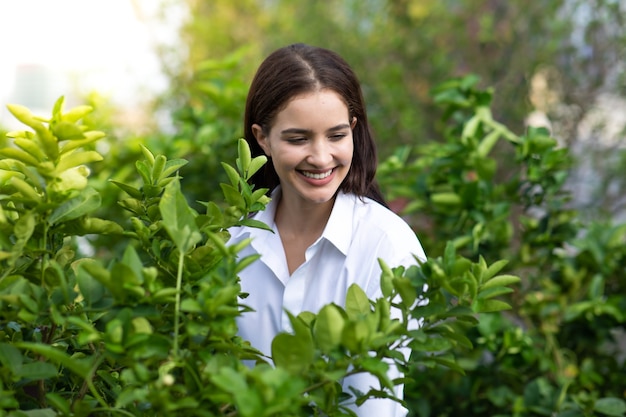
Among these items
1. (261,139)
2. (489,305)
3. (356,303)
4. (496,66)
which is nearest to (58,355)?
(356,303)

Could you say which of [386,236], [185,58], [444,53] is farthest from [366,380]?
[185,58]

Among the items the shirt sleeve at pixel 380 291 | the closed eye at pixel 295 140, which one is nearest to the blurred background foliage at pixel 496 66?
the closed eye at pixel 295 140

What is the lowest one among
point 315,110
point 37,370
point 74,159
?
point 37,370

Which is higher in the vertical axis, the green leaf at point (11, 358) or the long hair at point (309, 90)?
the long hair at point (309, 90)

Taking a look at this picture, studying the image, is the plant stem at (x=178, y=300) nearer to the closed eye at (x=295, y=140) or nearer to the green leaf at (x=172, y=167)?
the green leaf at (x=172, y=167)

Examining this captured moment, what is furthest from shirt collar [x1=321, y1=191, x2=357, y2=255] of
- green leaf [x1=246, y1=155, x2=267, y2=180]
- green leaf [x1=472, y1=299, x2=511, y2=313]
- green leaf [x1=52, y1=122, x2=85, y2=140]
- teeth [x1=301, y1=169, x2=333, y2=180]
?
green leaf [x1=52, y1=122, x2=85, y2=140]

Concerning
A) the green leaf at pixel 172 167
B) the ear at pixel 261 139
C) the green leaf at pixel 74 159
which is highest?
the ear at pixel 261 139

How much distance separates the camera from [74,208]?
1.45 meters

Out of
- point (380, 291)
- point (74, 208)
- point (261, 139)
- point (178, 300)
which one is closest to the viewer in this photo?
point (178, 300)

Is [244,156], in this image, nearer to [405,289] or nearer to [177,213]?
[177,213]

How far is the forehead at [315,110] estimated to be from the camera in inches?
78.5

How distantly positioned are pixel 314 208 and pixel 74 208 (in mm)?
863

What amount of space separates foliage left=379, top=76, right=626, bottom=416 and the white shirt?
0.73 meters

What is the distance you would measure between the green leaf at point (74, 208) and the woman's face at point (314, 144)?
63 cm
